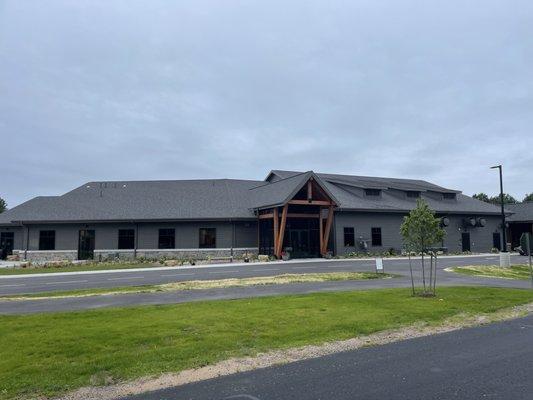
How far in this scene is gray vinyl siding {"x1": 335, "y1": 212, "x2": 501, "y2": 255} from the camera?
37.3 metres

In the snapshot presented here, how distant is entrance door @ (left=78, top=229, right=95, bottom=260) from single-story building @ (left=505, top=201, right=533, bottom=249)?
41675mm

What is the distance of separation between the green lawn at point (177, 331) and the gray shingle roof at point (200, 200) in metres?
19.7

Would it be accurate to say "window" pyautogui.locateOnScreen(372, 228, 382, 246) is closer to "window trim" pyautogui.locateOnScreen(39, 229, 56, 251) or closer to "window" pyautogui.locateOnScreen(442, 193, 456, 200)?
"window" pyautogui.locateOnScreen(442, 193, 456, 200)

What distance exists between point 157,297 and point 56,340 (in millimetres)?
6145

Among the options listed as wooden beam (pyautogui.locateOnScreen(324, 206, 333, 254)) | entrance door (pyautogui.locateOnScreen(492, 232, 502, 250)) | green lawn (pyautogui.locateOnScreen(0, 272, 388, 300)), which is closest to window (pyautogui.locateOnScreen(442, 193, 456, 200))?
entrance door (pyautogui.locateOnScreen(492, 232, 502, 250))

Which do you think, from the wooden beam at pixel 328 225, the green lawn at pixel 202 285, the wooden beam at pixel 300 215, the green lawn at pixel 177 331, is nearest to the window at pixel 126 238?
the wooden beam at pixel 300 215

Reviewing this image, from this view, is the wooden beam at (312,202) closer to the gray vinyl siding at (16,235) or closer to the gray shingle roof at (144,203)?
the gray shingle roof at (144,203)

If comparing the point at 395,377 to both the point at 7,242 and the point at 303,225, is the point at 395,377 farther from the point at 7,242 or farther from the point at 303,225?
the point at 7,242

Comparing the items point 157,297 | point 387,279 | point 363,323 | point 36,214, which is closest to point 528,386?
point 363,323

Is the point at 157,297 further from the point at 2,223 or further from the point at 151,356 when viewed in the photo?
the point at 2,223

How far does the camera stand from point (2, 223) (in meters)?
37.7

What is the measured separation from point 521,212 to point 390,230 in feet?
65.4

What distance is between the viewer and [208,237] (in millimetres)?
35750

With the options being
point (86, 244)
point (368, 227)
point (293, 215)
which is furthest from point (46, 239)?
point (368, 227)
